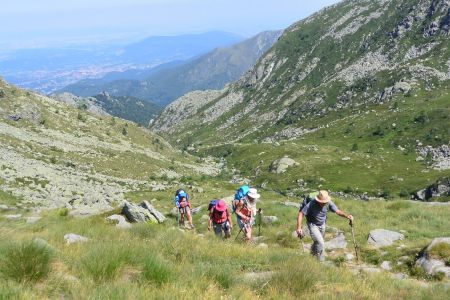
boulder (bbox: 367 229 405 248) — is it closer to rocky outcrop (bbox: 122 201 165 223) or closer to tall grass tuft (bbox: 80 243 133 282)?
rocky outcrop (bbox: 122 201 165 223)

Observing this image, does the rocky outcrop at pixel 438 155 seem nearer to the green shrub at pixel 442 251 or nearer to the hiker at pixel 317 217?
the green shrub at pixel 442 251

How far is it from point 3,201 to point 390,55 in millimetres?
183905

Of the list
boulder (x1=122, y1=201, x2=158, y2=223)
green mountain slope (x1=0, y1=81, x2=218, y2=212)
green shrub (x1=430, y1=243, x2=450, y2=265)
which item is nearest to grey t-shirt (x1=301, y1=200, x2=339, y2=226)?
green shrub (x1=430, y1=243, x2=450, y2=265)

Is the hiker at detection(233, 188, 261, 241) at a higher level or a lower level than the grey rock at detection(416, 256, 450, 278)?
higher

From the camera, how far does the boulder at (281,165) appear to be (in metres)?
114

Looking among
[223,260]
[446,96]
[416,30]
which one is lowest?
[446,96]

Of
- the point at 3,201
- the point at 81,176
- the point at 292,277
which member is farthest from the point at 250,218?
the point at 81,176

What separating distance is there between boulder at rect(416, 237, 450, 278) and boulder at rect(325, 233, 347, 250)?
3.61 m

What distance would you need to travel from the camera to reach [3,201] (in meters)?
36.7

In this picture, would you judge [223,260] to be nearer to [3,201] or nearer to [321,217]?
[321,217]

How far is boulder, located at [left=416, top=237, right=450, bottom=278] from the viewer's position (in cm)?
1402

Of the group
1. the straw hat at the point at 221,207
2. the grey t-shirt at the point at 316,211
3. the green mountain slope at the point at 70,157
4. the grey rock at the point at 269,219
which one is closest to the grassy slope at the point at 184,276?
the grey t-shirt at the point at 316,211

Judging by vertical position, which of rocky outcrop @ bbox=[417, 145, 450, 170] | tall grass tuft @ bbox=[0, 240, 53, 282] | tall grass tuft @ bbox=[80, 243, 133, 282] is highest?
tall grass tuft @ bbox=[0, 240, 53, 282]

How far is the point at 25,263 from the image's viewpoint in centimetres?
711
